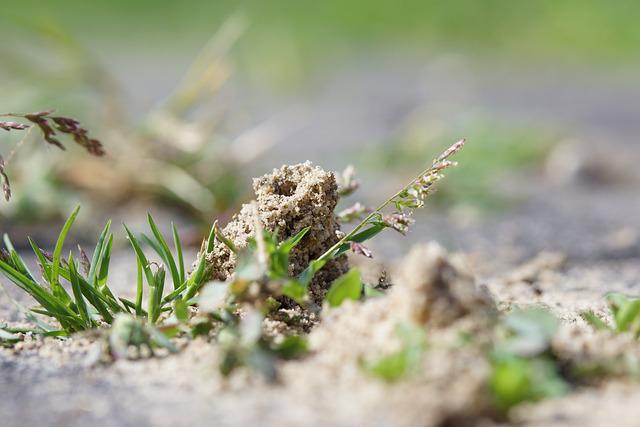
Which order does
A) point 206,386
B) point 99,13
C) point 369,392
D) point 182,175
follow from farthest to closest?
1. point 99,13
2. point 182,175
3. point 206,386
4. point 369,392

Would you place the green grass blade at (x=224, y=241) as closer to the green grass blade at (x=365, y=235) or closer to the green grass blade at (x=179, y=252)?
the green grass blade at (x=179, y=252)

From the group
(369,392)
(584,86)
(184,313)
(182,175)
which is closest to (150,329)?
(184,313)

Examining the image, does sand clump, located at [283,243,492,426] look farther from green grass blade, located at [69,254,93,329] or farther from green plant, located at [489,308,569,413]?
green grass blade, located at [69,254,93,329]

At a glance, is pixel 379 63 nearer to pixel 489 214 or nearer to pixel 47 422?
pixel 489 214

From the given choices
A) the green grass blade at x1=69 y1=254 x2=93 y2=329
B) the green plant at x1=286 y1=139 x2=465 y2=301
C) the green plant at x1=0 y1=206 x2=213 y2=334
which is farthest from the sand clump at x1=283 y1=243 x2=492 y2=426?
the green grass blade at x1=69 y1=254 x2=93 y2=329

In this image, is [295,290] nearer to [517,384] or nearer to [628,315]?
[517,384]
